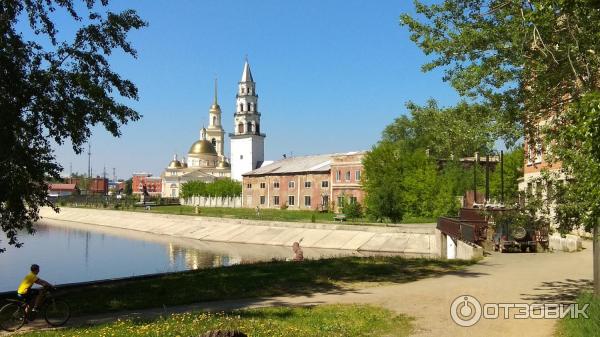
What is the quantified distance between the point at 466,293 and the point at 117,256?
124 ft

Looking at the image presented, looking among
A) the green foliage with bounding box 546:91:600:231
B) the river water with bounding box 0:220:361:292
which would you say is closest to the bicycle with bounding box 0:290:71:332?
the green foliage with bounding box 546:91:600:231

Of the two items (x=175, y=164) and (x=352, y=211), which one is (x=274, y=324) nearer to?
(x=352, y=211)

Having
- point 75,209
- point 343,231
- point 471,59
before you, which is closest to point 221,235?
point 343,231

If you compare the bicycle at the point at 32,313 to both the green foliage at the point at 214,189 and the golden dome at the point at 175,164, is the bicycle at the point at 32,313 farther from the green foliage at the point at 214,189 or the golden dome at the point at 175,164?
the golden dome at the point at 175,164

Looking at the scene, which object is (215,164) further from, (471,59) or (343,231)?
(471,59)

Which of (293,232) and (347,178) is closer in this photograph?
(293,232)

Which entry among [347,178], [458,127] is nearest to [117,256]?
[458,127]

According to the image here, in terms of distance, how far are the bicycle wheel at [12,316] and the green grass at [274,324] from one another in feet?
3.99

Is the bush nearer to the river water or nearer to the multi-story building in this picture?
the multi-story building

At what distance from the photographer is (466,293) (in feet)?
47.7

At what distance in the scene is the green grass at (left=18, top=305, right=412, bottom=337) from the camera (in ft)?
33.6

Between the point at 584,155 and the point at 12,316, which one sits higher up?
the point at 584,155

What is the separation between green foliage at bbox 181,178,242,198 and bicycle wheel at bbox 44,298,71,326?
99.2m

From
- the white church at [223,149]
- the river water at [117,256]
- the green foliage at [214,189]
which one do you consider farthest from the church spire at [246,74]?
the river water at [117,256]
